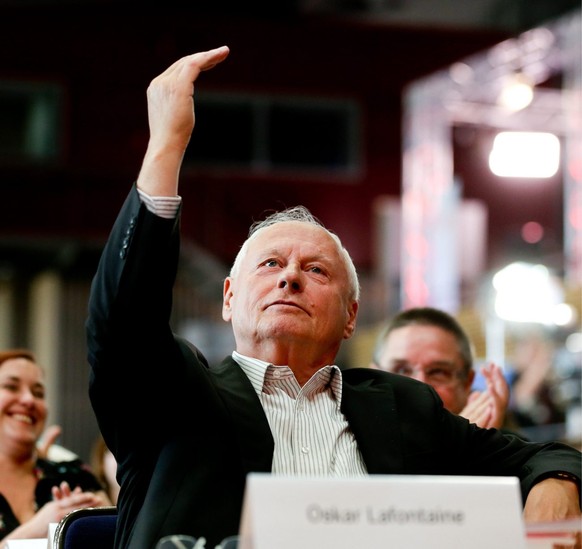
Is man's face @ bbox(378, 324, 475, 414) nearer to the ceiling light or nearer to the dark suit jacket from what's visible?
the dark suit jacket

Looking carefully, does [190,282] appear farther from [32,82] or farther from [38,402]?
[38,402]

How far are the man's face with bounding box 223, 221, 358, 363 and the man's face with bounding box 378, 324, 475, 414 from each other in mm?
808

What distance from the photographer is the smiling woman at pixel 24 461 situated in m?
3.26

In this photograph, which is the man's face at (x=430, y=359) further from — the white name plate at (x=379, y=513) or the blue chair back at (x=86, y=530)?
the white name plate at (x=379, y=513)

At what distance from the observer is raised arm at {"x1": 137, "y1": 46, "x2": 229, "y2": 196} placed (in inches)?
68.6

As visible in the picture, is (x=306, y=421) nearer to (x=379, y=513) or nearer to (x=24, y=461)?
(x=379, y=513)

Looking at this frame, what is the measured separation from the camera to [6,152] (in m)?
12.4

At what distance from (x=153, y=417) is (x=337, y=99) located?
11582 millimetres

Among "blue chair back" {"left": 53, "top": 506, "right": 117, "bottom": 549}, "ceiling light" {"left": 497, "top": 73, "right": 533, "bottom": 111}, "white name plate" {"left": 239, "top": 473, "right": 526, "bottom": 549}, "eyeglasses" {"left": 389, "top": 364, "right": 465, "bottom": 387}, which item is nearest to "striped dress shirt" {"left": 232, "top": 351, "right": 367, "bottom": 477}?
"blue chair back" {"left": 53, "top": 506, "right": 117, "bottom": 549}

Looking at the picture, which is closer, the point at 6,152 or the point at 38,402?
the point at 38,402

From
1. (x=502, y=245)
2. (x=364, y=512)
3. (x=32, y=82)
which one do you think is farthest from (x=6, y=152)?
(x=364, y=512)

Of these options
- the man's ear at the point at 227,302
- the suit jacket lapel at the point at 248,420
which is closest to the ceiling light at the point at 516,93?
the man's ear at the point at 227,302

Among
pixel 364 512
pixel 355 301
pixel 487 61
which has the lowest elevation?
pixel 364 512

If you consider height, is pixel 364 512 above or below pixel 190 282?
below
